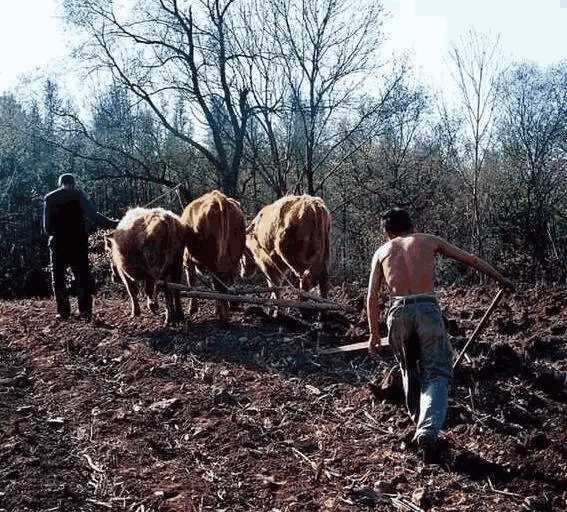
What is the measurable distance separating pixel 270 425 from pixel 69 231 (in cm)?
642

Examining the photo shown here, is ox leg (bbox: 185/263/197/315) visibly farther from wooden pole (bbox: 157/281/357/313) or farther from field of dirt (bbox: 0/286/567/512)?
field of dirt (bbox: 0/286/567/512)

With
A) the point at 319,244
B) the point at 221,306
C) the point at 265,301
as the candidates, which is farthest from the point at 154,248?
the point at 319,244

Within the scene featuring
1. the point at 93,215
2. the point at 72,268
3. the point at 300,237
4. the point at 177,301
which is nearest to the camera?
the point at 300,237

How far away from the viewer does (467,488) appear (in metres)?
4.50

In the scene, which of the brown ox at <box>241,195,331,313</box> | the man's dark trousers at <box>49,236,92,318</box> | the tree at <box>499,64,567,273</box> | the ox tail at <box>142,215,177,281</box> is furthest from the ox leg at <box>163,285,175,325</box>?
the tree at <box>499,64,567,273</box>

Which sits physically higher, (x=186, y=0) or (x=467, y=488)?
(x=186, y=0)

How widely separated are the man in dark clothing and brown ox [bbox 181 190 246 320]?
1.49 m

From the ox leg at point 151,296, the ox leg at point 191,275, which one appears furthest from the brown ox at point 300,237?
the ox leg at point 151,296

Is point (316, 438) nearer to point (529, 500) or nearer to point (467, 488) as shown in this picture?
point (467, 488)

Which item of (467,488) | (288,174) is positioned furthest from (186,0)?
(467,488)

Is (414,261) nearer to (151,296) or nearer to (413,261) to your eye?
(413,261)

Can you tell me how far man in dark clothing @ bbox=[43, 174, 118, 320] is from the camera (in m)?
11.0

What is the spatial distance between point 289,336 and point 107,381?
2419 millimetres

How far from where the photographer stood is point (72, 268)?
11.3 metres
